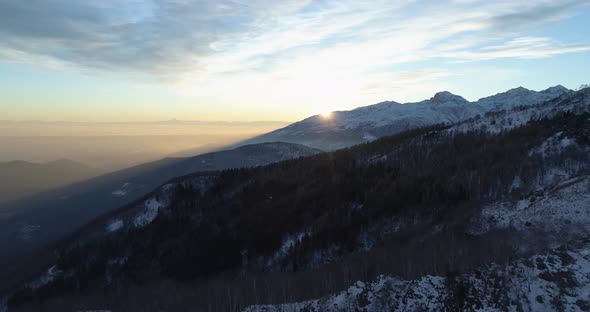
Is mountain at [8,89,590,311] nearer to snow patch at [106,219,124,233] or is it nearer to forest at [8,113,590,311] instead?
forest at [8,113,590,311]

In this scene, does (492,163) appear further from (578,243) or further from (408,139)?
(578,243)

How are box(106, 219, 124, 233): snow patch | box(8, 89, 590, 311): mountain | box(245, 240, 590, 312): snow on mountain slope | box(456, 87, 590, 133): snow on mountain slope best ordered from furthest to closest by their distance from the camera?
box(106, 219, 124, 233): snow patch
box(456, 87, 590, 133): snow on mountain slope
box(8, 89, 590, 311): mountain
box(245, 240, 590, 312): snow on mountain slope

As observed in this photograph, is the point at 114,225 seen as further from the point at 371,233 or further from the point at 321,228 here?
the point at 371,233

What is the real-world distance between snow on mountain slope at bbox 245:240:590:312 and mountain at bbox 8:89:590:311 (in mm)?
71

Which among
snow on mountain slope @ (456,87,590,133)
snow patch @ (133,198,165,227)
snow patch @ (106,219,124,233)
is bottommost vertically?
snow patch @ (106,219,124,233)

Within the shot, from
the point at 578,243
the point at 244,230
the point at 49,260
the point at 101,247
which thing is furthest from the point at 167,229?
the point at 578,243

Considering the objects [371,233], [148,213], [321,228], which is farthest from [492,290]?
[148,213]

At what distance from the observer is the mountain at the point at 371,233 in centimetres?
2139

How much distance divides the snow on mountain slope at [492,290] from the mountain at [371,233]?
71 mm

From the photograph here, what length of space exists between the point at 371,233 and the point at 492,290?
46.4 metres

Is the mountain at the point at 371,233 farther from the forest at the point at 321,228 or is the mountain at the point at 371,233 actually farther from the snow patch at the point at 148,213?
the snow patch at the point at 148,213

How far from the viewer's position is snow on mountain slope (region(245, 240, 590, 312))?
19094 millimetres

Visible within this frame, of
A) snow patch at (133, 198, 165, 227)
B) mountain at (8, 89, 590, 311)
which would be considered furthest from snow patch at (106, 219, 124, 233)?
snow patch at (133, 198, 165, 227)

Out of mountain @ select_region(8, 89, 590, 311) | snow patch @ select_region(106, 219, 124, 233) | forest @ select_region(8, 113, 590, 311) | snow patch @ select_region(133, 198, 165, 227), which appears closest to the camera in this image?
mountain @ select_region(8, 89, 590, 311)
